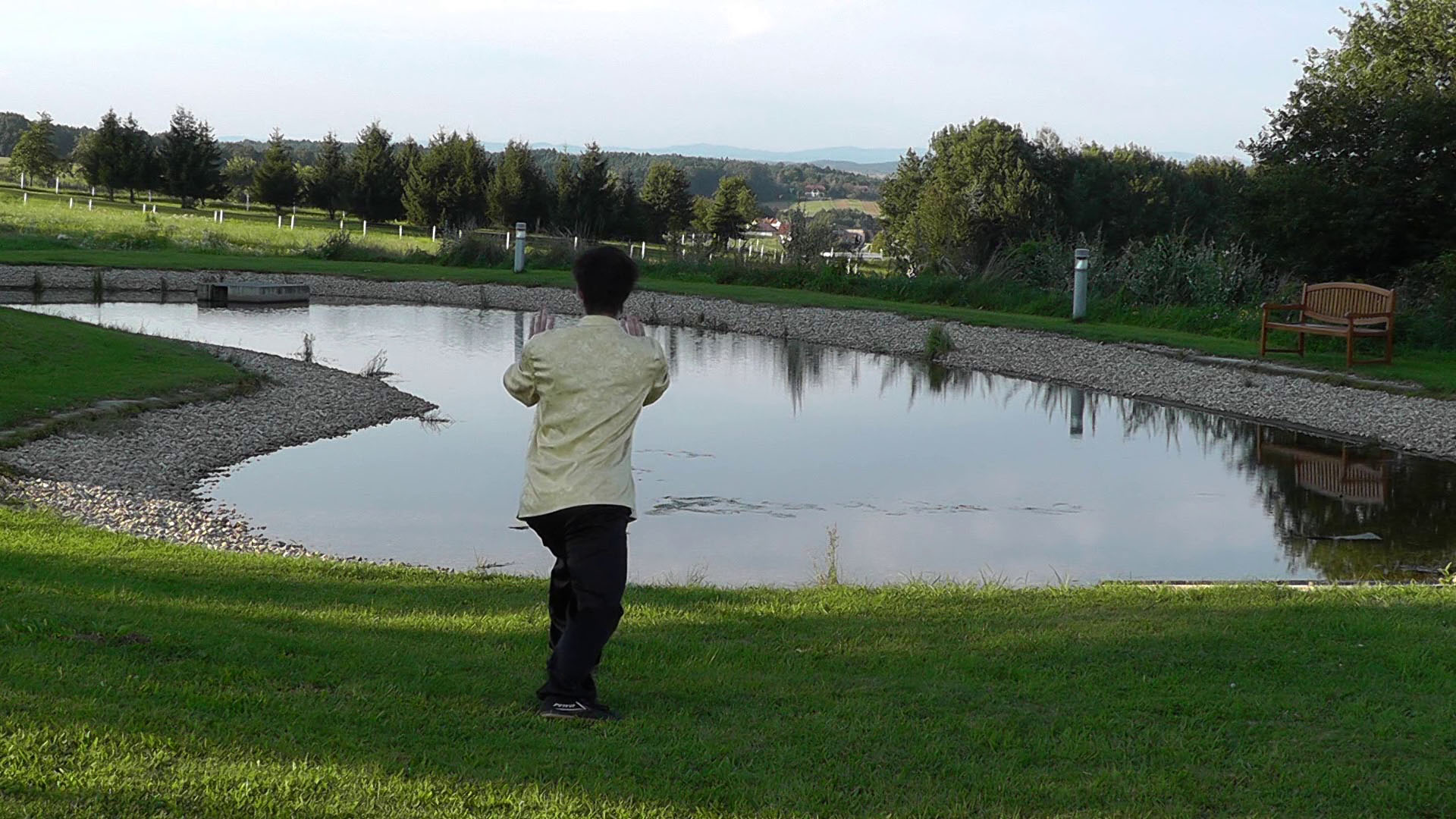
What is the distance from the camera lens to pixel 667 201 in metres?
57.6

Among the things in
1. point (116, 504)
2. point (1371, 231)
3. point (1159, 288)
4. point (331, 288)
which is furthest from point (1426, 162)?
point (116, 504)

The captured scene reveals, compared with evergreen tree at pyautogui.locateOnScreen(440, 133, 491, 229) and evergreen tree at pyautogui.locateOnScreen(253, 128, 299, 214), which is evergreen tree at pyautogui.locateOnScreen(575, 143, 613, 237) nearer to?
evergreen tree at pyautogui.locateOnScreen(440, 133, 491, 229)

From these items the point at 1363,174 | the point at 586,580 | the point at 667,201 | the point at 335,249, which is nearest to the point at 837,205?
the point at 667,201

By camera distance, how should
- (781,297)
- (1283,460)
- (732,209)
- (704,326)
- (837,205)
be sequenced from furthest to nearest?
1. (837,205)
2. (732,209)
3. (781,297)
4. (704,326)
5. (1283,460)

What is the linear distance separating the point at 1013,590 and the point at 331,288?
920 inches

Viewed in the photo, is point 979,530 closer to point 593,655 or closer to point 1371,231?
point 593,655

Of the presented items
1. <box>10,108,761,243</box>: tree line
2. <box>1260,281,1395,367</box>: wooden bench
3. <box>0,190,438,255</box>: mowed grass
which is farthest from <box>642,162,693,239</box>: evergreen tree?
<box>1260,281,1395,367</box>: wooden bench

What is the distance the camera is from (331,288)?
27.9 meters

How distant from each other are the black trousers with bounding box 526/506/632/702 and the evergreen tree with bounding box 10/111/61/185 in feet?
226

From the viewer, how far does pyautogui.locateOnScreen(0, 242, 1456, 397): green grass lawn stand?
17.0m

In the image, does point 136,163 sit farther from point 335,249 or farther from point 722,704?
point 722,704

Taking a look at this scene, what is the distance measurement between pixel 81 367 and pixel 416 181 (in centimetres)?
4043

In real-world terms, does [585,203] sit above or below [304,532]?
above

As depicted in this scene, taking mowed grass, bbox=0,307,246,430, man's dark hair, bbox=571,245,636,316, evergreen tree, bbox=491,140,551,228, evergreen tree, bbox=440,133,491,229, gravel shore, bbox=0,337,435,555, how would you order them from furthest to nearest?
evergreen tree, bbox=440,133,491,229, evergreen tree, bbox=491,140,551,228, mowed grass, bbox=0,307,246,430, gravel shore, bbox=0,337,435,555, man's dark hair, bbox=571,245,636,316
